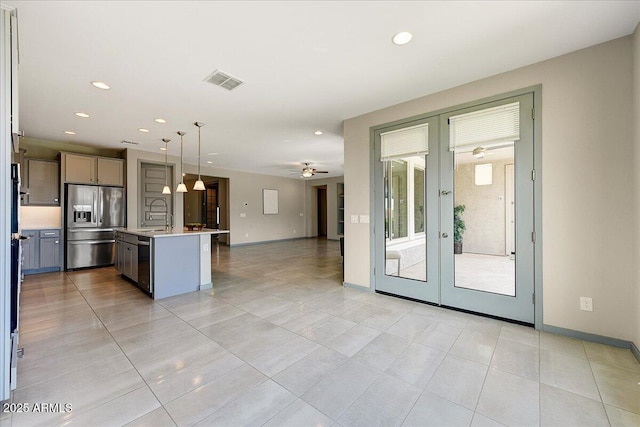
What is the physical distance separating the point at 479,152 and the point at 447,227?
948mm

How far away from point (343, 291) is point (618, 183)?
3.20 meters

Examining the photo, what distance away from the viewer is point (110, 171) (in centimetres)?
596

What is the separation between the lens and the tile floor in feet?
5.18

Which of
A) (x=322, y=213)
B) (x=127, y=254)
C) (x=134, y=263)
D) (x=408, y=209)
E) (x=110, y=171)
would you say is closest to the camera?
(x=408, y=209)

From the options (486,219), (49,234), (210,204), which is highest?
(210,204)

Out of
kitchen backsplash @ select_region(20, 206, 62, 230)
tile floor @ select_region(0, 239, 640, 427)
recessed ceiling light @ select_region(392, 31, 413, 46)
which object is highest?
recessed ceiling light @ select_region(392, 31, 413, 46)

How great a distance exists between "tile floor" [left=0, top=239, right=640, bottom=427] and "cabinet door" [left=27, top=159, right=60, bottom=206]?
297 centimetres

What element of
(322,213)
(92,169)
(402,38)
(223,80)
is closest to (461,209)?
(402,38)

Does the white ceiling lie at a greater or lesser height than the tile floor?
greater

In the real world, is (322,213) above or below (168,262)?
above

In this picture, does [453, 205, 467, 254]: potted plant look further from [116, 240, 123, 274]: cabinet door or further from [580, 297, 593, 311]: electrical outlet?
[116, 240, 123, 274]: cabinet door

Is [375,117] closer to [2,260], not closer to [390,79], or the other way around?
[390,79]

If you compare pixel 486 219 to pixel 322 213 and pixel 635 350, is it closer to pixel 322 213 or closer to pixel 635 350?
pixel 635 350

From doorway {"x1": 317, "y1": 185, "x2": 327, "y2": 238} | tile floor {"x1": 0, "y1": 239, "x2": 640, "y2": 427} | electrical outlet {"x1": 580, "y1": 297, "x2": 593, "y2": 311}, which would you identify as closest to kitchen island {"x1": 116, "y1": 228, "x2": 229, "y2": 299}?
tile floor {"x1": 0, "y1": 239, "x2": 640, "y2": 427}
